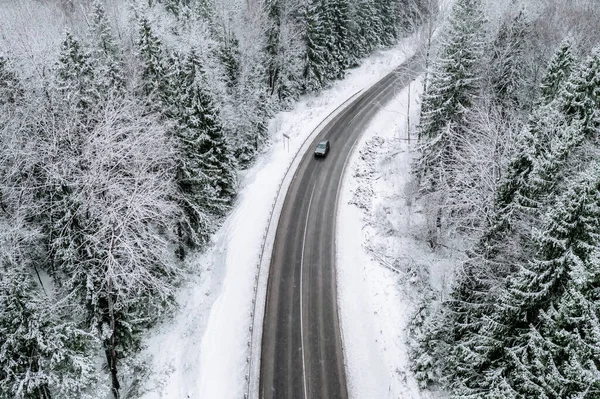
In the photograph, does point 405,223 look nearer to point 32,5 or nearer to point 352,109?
point 352,109

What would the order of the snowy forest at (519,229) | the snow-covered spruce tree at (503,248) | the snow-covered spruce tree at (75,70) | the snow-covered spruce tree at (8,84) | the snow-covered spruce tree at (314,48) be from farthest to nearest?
the snow-covered spruce tree at (314,48) < the snow-covered spruce tree at (75,70) < the snow-covered spruce tree at (8,84) < the snow-covered spruce tree at (503,248) < the snowy forest at (519,229)

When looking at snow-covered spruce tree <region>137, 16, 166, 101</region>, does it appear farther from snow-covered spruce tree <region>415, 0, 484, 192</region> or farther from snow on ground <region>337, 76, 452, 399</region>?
snow-covered spruce tree <region>415, 0, 484, 192</region>

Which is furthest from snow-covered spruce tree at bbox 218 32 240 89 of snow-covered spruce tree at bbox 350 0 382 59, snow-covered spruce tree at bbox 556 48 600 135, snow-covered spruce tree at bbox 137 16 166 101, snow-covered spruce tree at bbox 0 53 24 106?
snow-covered spruce tree at bbox 556 48 600 135

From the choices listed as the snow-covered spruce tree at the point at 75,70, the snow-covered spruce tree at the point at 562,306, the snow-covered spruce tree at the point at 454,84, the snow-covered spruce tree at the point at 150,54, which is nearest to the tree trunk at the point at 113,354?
the snow-covered spruce tree at the point at 75,70

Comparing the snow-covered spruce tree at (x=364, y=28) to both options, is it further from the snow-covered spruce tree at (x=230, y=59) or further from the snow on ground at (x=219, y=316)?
the snow on ground at (x=219, y=316)

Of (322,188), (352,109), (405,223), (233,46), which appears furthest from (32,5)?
(405,223)

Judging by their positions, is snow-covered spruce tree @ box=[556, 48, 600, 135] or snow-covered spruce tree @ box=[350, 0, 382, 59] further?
snow-covered spruce tree @ box=[350, 0, 382, 59]

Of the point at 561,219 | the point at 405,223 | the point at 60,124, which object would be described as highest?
the point at 60,124
